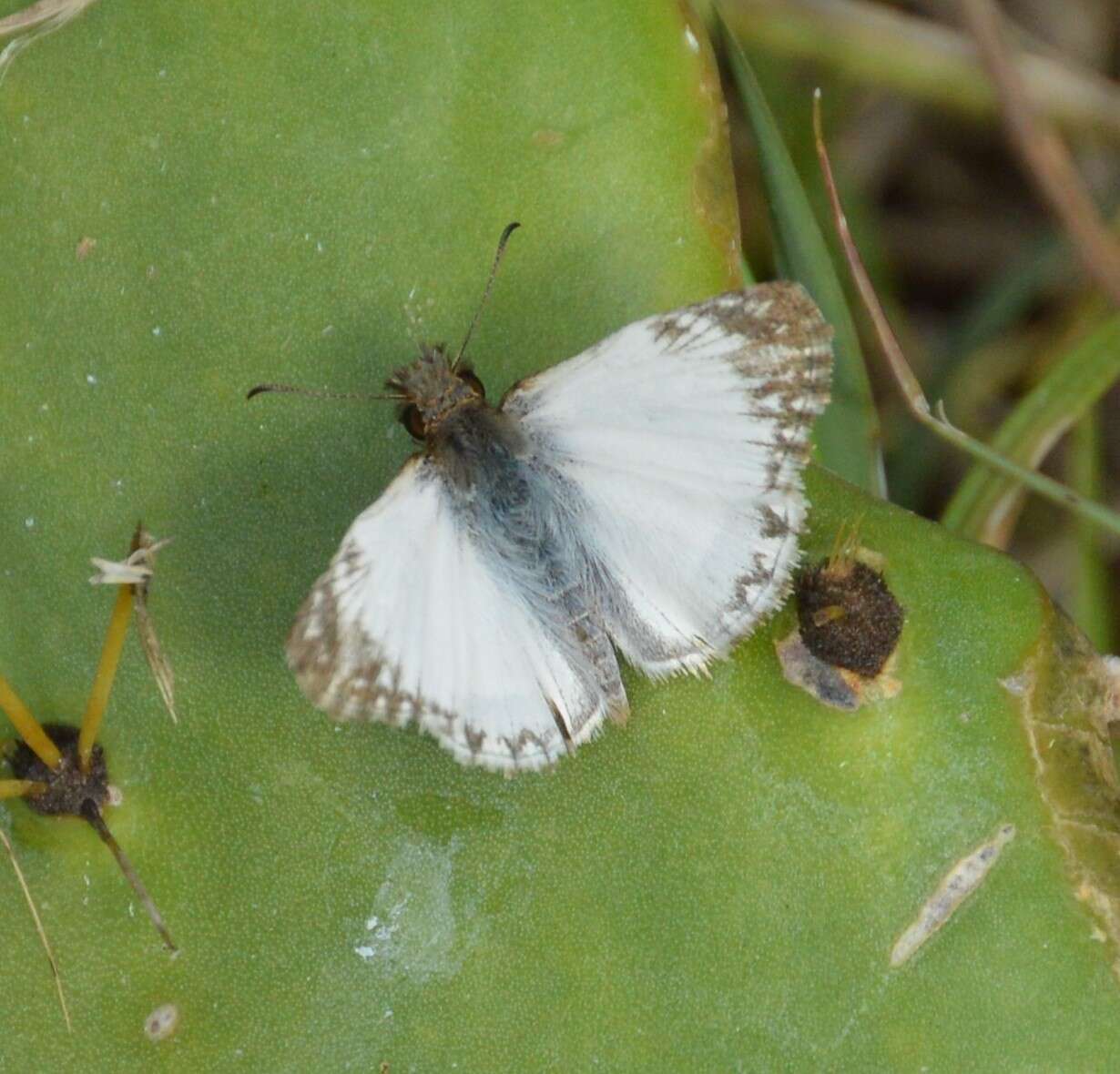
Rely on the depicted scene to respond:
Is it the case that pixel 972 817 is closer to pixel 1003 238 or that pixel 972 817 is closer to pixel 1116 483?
pixel 1116 483

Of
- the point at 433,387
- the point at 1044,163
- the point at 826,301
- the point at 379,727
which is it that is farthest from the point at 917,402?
the point at 379,727

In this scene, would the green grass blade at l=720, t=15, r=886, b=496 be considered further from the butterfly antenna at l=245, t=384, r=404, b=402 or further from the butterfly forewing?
the butterfly antenna at l=245, t=384, r=404, b=402

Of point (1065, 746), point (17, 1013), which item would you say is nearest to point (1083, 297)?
point (1065, 746)

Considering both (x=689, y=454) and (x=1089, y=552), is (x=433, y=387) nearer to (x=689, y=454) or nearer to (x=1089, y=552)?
(x=689, y=454)

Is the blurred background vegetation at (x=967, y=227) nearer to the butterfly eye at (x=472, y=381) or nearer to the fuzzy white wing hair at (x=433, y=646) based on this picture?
the butterfly eye at (x=472, y=381)

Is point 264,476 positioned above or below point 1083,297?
above

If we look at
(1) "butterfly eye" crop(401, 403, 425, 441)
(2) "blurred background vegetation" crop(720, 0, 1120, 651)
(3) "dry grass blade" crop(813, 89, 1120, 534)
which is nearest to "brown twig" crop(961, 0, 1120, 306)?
(2) "blurred background vegetation" crop(720, 0, 1120, 651)
